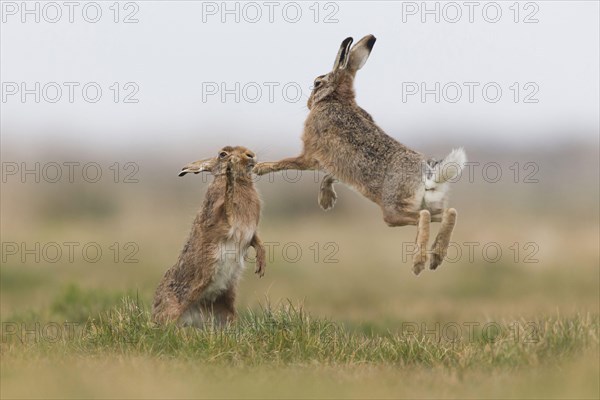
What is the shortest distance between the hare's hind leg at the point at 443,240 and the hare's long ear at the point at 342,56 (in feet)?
7.42

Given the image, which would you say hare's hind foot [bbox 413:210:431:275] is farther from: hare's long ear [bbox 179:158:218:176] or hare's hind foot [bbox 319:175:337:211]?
hare's long ear [bbox 179:158:218:176]

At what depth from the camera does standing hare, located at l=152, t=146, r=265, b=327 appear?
32.8 feet

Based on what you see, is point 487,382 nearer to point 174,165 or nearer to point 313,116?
point 313,116

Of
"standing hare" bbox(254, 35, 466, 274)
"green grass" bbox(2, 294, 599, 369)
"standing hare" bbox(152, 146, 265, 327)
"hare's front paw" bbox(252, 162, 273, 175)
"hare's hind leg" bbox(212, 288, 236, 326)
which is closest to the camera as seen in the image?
"green grass" bbox(2, 294, 599, 369)

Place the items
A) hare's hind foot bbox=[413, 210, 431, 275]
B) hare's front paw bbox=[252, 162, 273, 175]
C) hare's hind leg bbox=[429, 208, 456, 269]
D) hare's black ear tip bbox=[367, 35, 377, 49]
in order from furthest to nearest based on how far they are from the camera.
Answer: hare's black ear tip bbox=[367, 35, 377, 49], hare's front paw bbox=[252, 162, 273, 175], hare's hind leg bbox=[429, 208, 456, 269], hare's hind foot bbox=[413, 210, 431, 275]

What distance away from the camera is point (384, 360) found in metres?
9.35

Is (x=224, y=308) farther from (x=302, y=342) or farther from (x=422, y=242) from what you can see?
(x=422, y=242)

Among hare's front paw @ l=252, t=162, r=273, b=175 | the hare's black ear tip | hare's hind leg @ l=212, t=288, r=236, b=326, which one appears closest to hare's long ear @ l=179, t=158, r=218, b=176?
hare's front paw @ l=252, t=162, r=273, b=175

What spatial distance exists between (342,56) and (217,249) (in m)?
2.57

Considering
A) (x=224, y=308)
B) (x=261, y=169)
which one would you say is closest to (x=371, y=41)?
(x=261, y=169)

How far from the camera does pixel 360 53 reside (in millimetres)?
11219

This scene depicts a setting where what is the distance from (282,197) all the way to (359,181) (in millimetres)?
20403

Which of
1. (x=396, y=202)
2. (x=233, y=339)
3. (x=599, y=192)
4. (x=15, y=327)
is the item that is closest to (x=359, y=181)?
(x=396, y=202)

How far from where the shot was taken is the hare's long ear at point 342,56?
11.1 m
